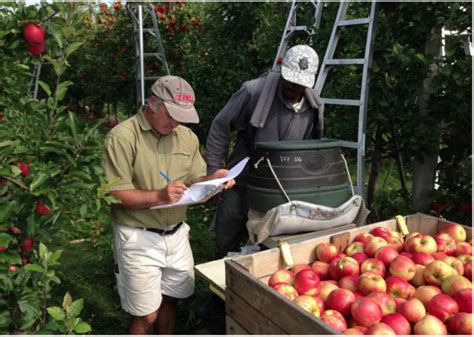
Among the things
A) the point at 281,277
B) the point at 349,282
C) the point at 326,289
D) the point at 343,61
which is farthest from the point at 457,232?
the point at 343,61

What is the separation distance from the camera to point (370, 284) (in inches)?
73.7

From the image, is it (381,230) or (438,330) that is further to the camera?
(381,230)

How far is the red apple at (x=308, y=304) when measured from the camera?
1.74 m

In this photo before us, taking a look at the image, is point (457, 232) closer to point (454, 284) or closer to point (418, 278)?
point (418, 278)

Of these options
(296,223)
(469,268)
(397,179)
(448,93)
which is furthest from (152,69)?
(469,268)

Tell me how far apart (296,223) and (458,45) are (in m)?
1.97

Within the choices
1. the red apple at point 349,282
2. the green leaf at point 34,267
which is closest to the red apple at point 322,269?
the red apple at point 349,282

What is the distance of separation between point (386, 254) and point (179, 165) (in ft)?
3.66

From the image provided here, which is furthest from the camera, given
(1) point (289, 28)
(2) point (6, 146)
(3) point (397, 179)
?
(3) point (397, 179)

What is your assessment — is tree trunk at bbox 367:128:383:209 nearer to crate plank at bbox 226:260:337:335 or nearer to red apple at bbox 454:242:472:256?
red apple at bbox 454:242:472:256

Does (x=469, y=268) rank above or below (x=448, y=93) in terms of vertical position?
below

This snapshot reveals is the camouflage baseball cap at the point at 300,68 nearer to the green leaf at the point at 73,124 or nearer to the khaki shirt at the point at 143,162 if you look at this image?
the khaki shirt at the point at 143,162

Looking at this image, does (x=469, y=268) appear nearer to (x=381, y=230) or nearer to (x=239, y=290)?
(x=381, y=230)

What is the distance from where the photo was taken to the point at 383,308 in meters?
1.75
